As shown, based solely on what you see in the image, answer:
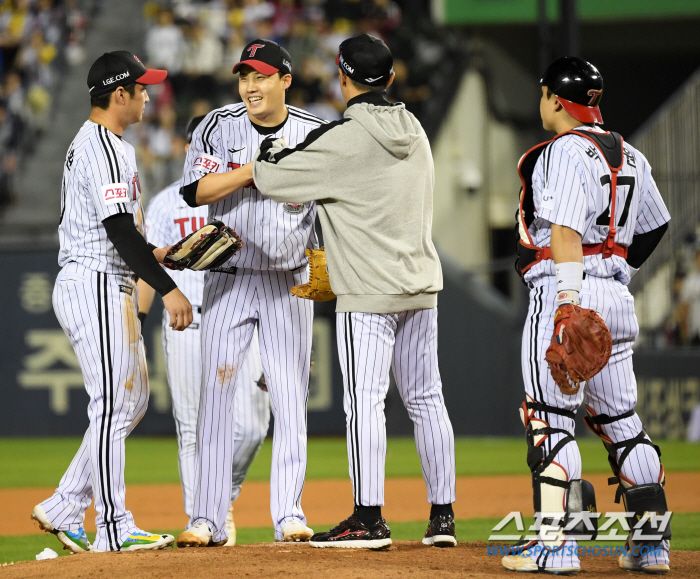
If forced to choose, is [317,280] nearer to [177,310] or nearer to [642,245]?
[177,310]

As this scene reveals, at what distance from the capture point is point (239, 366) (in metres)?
5.07

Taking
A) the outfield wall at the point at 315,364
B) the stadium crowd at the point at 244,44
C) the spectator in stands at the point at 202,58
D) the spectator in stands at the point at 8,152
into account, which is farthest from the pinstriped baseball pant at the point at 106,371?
the spectator in stands at the point at 8,152

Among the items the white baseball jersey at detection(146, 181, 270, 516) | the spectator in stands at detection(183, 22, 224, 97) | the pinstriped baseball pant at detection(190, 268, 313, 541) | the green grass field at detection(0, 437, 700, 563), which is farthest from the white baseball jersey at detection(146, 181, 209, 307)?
the spectator in stands at detection(183, 22, 224, 97)

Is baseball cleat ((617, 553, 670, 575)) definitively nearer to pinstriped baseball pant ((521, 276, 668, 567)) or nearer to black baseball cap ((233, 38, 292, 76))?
pinstriped baseball pant ((521, 276, 668, 567))

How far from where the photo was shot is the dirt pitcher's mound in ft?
13.1

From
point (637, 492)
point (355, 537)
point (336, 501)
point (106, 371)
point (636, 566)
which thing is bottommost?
point (336, 501)

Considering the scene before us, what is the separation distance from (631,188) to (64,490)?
116 inches

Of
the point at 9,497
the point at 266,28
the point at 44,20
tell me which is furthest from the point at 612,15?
the point at 9,497

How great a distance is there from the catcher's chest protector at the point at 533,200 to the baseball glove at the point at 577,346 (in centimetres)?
37

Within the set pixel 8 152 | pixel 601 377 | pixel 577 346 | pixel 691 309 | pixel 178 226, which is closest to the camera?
pixel 577 346

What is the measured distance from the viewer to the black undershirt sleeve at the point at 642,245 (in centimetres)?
463

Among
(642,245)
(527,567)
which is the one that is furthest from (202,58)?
(527,567)

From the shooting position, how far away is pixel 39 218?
16.0 m

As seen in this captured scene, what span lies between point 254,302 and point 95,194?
0.90m
